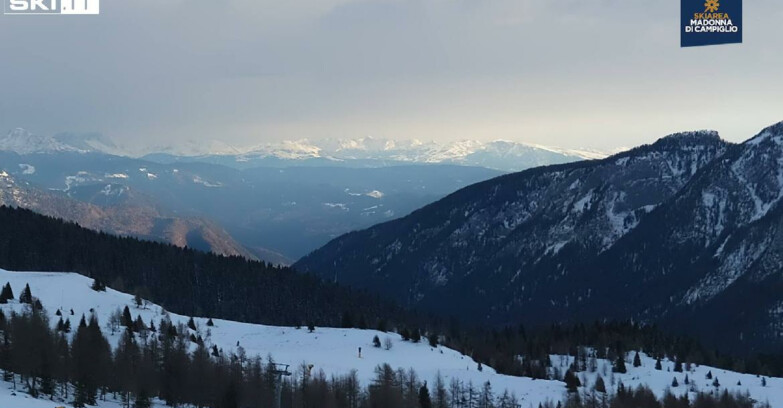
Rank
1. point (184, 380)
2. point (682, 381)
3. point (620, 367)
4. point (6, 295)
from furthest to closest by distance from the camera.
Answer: point (620, 367), point (682, 381), point (6, 295), point (184, 380)

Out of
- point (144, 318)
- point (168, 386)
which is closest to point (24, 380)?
point (168, 386)

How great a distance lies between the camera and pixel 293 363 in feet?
495

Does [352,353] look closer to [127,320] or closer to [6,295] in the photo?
[127,320]

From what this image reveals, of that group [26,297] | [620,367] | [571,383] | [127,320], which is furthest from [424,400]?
[26,297]

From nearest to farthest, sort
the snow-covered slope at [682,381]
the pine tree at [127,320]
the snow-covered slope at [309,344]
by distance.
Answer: the pine tree at [127,320], the snow-covered slope at [309,344], the snow-covered slope at [682,381]

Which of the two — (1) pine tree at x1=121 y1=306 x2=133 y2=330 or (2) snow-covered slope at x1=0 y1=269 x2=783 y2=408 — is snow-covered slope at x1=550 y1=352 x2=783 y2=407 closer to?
(2) snow-covered slope at x1=0 y1=269 x2=783 y2=408

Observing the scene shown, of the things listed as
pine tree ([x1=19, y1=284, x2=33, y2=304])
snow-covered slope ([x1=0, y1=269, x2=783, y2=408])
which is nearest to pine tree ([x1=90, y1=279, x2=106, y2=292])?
snow-covered slope ([x1=0, y1=269, x2=783, y2=408])

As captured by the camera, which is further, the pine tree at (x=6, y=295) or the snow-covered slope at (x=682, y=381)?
the snow-covered slope at (x=682, y=381)

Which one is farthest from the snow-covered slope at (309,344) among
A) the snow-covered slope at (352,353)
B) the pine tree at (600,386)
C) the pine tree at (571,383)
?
the pine tree at (600,386)

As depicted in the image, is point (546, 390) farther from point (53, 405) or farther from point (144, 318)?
point (53, 405)

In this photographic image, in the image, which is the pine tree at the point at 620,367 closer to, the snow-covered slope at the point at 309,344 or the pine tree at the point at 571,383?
the snow-covered slope at the point at 309,344

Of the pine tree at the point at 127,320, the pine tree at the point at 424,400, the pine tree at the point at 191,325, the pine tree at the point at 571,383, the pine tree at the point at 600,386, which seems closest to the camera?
the pine tree at the point at 424,400

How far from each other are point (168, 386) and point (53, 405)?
25.4 meters

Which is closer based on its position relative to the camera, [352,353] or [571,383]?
[571,383]
